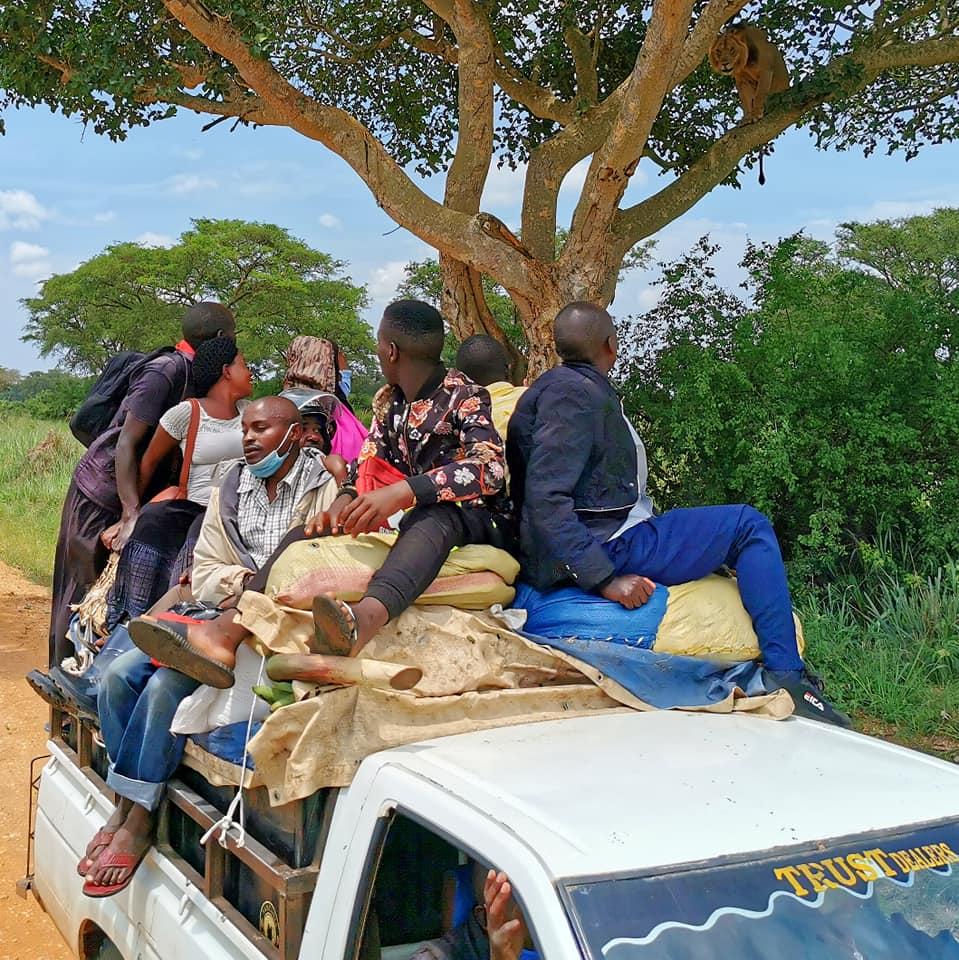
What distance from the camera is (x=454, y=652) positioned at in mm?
2645

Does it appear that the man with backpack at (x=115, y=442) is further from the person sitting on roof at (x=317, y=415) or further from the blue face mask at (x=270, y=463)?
the blue face mask at (x=270, y=463)

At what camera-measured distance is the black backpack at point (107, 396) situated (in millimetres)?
4875

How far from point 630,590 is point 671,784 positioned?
42.1 inches

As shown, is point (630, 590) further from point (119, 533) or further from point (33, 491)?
point (33, 491)

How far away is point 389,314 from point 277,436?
1.86 ft

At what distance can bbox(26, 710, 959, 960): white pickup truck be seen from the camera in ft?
5.57

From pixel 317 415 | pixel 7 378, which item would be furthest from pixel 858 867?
pixel 7 378

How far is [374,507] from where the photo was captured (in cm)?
292

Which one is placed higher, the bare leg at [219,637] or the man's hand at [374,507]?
the man's hand at [374,507]

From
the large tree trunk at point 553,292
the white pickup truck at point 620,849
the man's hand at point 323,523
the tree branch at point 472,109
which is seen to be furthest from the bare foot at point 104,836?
the tree branch at point 472,109

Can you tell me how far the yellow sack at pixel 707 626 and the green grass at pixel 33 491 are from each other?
34.5ft

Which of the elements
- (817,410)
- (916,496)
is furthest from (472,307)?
(916,496)

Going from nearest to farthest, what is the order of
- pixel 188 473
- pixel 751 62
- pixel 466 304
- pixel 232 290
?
1. pixel 188 473
2. pixel 751 62
3. pixel 466 304
4. pixel 232 290

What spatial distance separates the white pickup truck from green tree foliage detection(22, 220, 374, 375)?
25.2 m
